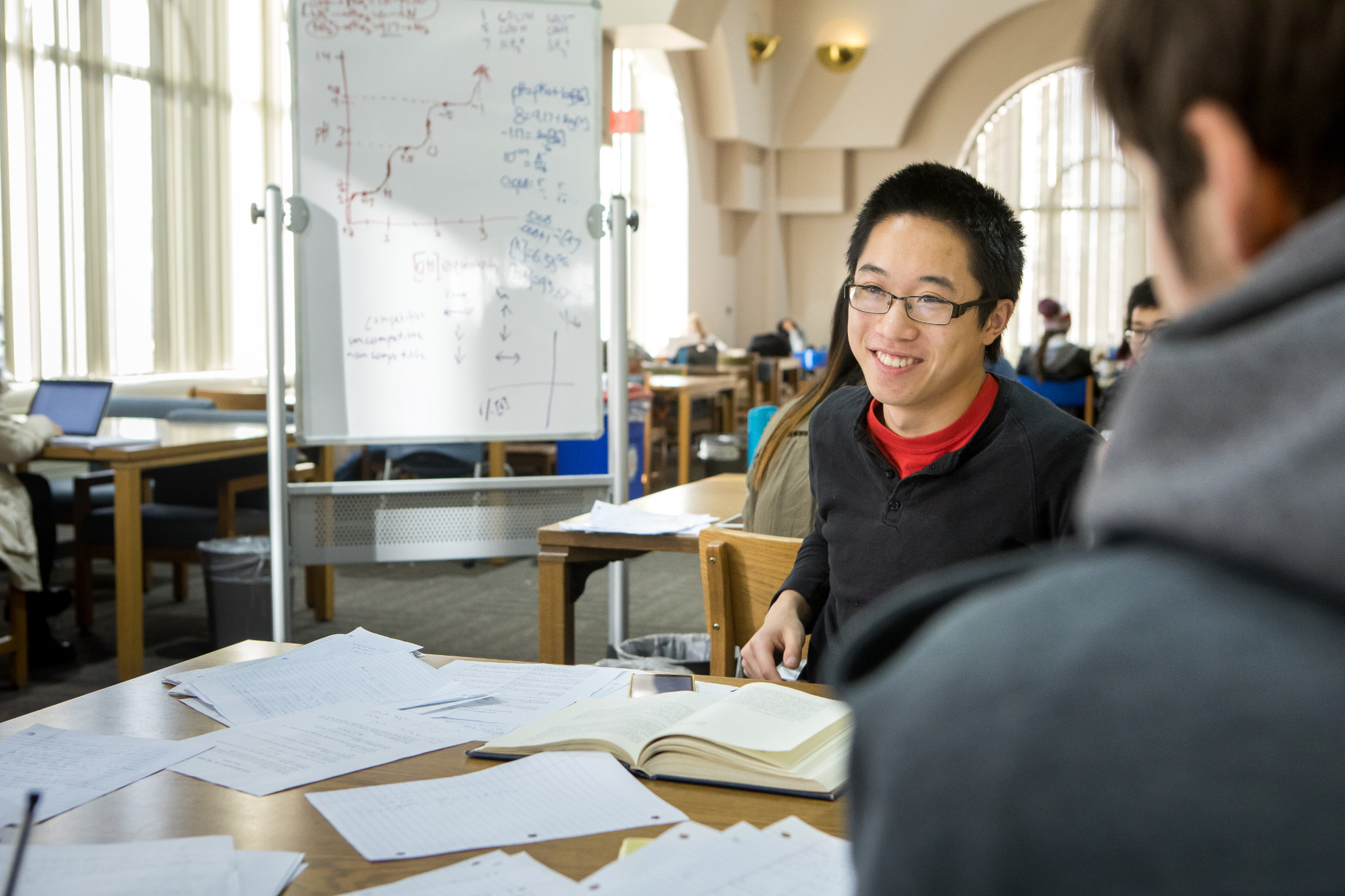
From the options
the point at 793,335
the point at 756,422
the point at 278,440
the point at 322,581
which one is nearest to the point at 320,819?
the point at 278,440

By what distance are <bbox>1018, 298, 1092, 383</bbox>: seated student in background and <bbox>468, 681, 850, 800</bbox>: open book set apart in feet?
21.6

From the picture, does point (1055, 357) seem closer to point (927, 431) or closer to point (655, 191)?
point (655, 191)

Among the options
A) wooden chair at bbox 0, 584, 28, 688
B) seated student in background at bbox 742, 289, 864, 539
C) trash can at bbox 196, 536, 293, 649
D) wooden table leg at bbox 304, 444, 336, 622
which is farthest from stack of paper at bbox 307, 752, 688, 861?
wooden table leg at bbox 304, 444, 336, 622

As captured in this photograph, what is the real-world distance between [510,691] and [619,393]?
69.3 inches

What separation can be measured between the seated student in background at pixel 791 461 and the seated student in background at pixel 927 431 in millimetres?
501

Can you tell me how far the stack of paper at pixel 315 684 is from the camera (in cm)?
123

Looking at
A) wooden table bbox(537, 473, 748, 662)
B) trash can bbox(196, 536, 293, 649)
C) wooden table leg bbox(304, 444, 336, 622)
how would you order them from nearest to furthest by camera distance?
wooden table bbox(537, 473, 748, 662)
trash can bbox(196, 536, 293, 649)
wooden table leg bbox(304, 444, 336, 622)

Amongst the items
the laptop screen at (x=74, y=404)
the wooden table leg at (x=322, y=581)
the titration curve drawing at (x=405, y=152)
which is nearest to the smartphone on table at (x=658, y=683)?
the titration curve drawing at (x=405, y=152)

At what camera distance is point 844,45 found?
1189 cm

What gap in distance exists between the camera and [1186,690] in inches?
13.1

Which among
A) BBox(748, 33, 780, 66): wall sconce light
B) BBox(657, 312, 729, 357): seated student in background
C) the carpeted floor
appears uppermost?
BBox(748, 33, 780, 66): wall sconce light

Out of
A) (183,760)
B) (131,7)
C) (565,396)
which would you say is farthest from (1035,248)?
(183,760)

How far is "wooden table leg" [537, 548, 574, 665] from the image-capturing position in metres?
2.41

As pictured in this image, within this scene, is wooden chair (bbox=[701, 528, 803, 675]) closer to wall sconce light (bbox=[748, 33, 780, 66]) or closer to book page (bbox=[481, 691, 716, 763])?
book page (bbox=[481, 691, 716, 763])
